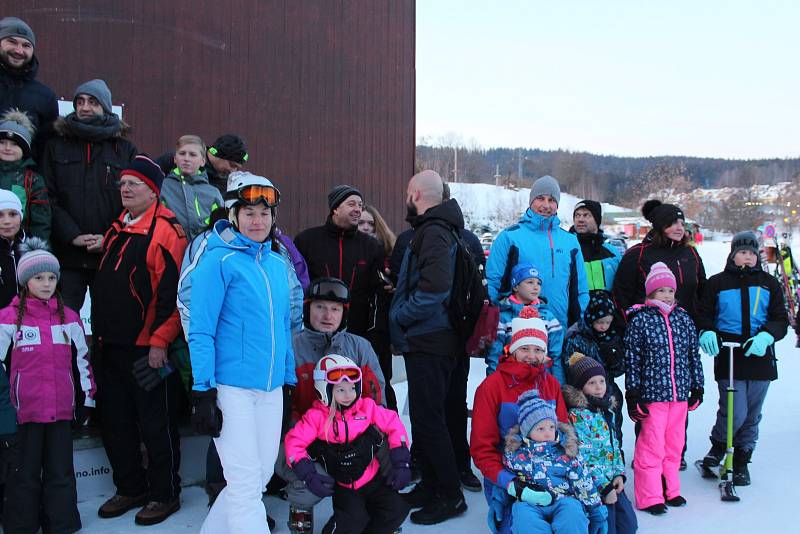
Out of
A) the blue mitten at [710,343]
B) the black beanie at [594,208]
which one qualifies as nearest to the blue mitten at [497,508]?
the blue mitten at [710,343]

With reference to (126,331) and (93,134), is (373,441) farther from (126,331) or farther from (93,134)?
(93,134)

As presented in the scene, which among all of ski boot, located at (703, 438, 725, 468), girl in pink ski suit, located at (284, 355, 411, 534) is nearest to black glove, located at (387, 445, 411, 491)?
girl in pink ski suit, located at (284, 355, 411, 534)

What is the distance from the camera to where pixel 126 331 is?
12.0 ft

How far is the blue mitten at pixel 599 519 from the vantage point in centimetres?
336

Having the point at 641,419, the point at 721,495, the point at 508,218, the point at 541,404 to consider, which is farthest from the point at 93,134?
the point at 508,218

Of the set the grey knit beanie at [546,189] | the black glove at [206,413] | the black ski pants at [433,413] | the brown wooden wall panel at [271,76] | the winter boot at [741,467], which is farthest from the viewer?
the brown wooden wall panel at [271,76]

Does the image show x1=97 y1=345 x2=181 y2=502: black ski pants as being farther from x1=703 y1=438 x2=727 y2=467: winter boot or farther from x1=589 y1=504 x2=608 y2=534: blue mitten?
x1=703 y1=438 x2=727 y2=467: winter boot

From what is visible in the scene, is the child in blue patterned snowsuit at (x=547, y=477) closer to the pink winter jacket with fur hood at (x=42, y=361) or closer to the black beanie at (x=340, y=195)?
the black beanie at (x=340, y=195)

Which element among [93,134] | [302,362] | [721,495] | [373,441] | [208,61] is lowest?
[721,495]

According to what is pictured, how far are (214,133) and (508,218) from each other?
213 ft

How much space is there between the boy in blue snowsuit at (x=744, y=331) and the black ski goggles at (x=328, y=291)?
2.70m

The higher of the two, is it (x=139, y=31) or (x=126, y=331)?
(x=139, y=31)

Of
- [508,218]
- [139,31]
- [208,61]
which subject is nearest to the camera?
[139,31]

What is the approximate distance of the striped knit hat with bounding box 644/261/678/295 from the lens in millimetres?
4324
